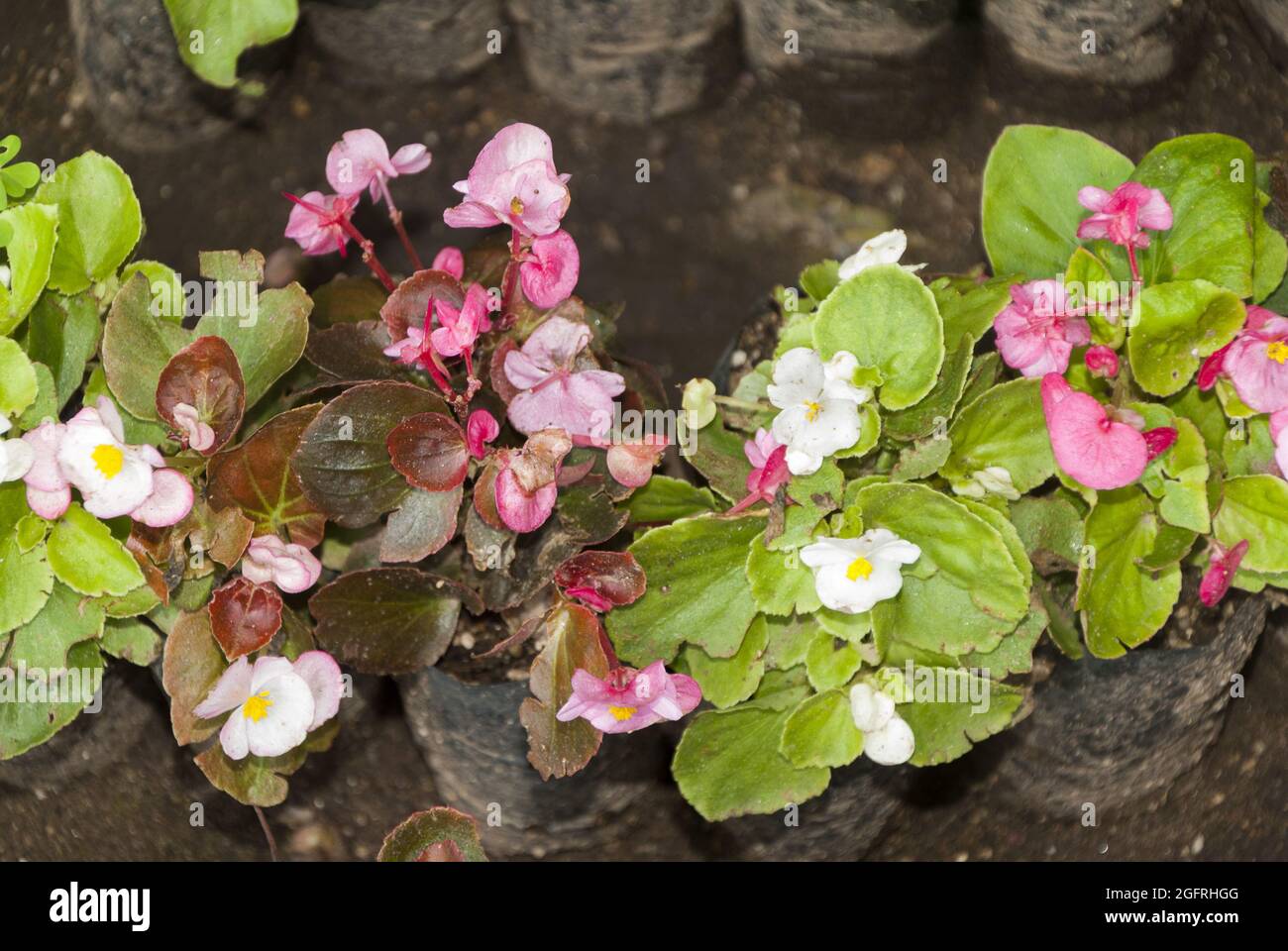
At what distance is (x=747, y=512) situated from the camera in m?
1.29

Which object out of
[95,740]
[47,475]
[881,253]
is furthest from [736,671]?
[95,740]

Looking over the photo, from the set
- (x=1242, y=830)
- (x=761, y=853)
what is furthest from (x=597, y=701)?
(x=1242, y=830)

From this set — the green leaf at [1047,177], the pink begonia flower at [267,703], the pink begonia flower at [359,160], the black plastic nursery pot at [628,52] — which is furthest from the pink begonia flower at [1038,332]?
the black plastic nursery pot at [628,52]

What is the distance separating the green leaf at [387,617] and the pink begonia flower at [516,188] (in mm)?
338

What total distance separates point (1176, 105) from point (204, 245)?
136 centimetres

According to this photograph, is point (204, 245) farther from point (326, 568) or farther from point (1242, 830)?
point (1242, 830)

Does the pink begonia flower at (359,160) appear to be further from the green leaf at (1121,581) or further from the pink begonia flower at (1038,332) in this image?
the green leaf at (1121,581)

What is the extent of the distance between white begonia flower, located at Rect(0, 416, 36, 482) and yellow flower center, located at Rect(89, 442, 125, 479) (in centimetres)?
5

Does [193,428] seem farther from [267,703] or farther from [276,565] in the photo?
[267,703]

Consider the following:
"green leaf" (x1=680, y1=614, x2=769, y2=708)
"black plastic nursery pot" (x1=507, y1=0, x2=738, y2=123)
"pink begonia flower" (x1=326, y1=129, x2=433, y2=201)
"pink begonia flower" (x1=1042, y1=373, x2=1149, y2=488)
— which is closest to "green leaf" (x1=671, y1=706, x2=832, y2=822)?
"green leaf" (x1=680, y1=614, x2=769, y2=708)

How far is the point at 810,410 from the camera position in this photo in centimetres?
120

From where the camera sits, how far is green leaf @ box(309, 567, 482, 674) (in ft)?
4.23

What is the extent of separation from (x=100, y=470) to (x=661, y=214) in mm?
1066

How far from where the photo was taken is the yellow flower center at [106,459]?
1.17m
